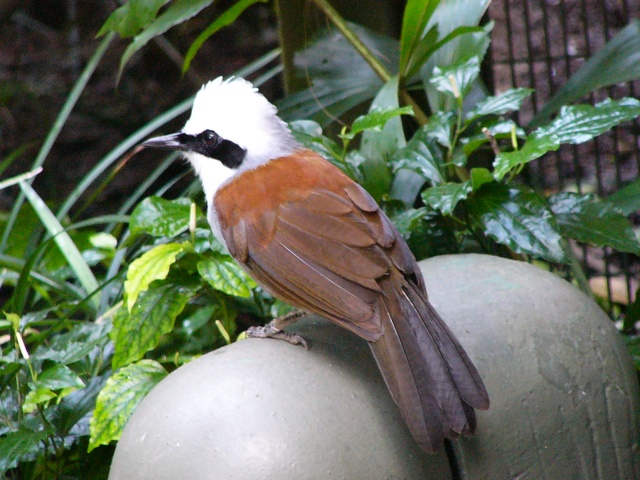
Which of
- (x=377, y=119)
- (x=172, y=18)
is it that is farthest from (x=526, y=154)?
(x=172, y=18)

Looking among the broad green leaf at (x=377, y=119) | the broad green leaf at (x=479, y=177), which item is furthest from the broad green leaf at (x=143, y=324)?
the broad green leaf at (x=479, y=177)

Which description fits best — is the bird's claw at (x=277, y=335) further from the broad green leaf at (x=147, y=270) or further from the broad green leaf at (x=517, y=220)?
the broad green leaf at (x=517, y=220)

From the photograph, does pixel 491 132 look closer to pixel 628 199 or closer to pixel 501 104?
pixel 501 104

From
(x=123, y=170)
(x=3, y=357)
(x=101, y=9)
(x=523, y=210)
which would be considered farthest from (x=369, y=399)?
(x=101, y=9)

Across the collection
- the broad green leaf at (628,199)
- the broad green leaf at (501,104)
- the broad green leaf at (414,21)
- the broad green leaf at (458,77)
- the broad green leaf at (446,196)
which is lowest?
the broad green leaf at (628,199)

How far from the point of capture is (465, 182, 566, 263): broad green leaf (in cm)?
257

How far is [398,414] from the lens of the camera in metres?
1.94

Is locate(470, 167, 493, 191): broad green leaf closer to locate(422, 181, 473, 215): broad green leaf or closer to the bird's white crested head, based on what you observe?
locate(422, 181, 473, 215): broad green leaf

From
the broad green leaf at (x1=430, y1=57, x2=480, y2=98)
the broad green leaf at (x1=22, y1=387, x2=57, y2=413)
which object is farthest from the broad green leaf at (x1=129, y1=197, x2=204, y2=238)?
the broad green leaf at (x1=430, y1=57, x2=480, y2=98)

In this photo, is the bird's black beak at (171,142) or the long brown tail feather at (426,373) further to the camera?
the bird's black beak at (171,142)

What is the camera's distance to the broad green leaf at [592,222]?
263 centimetres

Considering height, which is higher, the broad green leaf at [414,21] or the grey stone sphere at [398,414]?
the broad green leaf at [414,21]

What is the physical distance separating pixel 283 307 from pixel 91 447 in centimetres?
81

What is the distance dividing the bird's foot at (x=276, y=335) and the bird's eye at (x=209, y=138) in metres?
0.68
